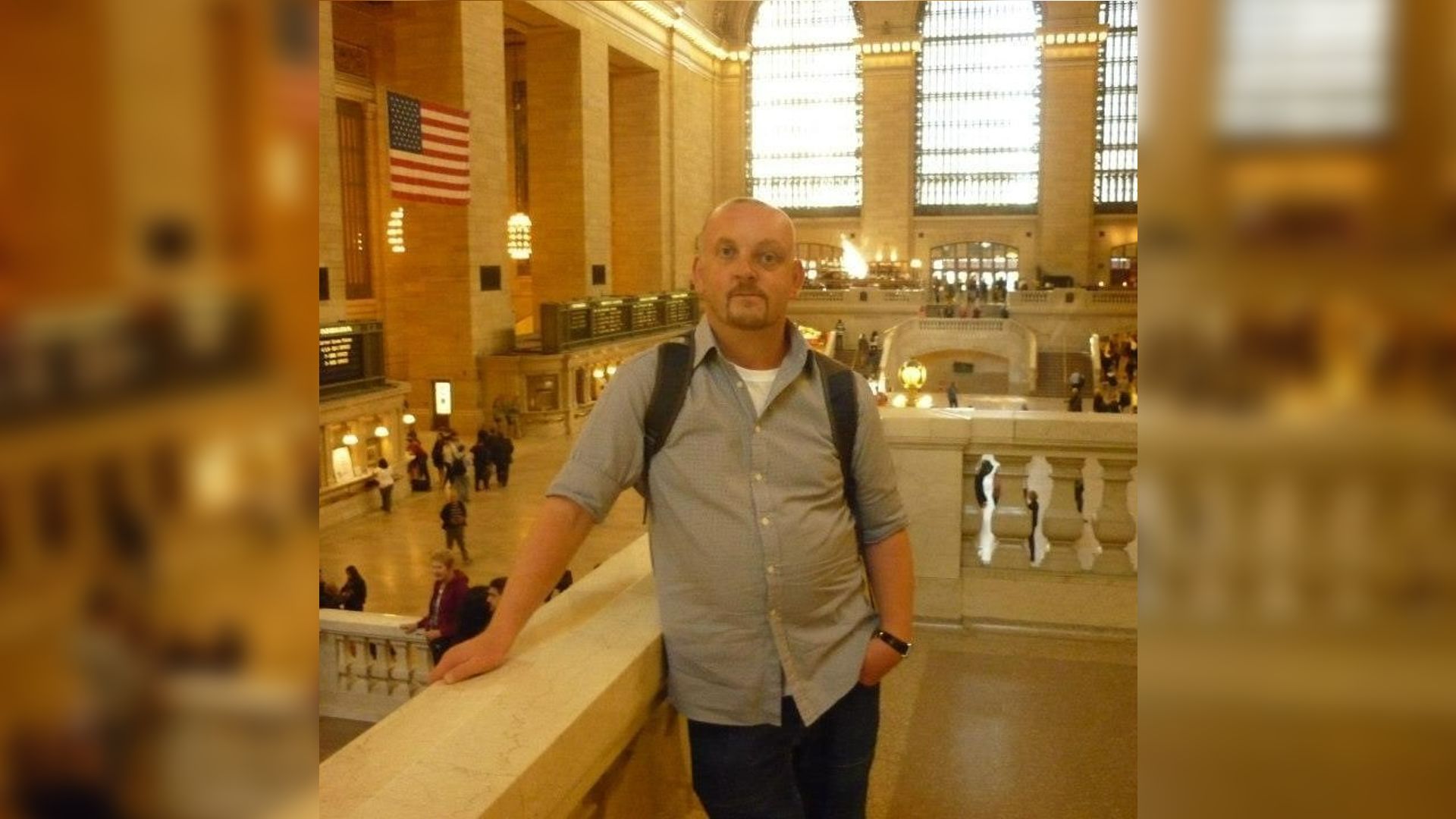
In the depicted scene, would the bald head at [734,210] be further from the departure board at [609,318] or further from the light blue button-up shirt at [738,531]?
the departure board at [609,318]

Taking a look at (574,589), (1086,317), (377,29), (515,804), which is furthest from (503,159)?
(515,804)

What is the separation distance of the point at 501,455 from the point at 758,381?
55.0ft

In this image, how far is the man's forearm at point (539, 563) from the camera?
2.59m

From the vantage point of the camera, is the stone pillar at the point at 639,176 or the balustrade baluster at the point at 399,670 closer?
the balustrade baluster at the point at 399,670

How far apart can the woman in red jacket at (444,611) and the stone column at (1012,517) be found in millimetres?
3568

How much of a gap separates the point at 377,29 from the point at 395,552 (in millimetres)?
19485

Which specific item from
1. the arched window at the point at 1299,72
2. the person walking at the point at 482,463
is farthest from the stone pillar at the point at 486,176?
the arched window at the point at 1299,72

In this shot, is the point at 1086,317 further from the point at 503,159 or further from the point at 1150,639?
the point at 1150,639

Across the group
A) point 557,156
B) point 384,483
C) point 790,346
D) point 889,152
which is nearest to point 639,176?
point 557,156

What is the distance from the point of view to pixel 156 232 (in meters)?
0.39

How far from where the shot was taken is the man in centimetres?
268

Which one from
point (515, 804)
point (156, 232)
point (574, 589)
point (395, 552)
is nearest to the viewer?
point (156, 232)

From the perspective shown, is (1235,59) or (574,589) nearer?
(1235,59)

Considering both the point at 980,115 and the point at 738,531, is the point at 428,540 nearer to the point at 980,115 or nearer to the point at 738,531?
the point at 738,531
